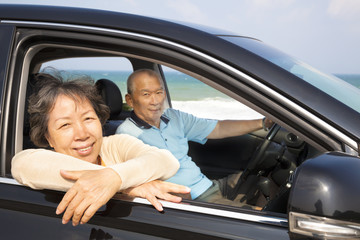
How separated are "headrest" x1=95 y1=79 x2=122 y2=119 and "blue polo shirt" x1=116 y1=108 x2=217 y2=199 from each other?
0.24 metres

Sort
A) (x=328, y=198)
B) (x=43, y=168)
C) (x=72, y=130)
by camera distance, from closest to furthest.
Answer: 1. (x=328, y=198)
2. (x=43, y=168)
3. (x=72, y=130)

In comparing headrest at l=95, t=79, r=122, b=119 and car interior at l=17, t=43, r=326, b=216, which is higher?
headrest at l=95, t=79, r=122, b=119

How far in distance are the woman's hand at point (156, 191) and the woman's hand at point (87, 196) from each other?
74 mm

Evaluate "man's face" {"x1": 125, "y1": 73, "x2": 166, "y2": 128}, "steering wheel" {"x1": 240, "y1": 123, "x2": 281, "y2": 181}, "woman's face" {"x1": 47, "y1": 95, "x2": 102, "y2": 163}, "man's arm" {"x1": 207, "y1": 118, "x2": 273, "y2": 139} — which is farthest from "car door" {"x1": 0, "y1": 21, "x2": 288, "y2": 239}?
"man's arm" {"x1": 207, "y1": 118, "x2": 273, "y2": 139}

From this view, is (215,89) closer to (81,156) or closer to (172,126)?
(81,156)

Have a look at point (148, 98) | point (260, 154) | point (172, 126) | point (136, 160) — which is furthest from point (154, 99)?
point (136, 160)

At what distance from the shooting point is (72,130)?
1.56 metres

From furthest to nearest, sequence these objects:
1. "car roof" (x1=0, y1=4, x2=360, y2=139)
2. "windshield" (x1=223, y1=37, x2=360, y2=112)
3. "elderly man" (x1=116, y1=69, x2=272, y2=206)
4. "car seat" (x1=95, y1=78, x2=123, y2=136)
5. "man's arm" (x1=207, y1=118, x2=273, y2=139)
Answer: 1. "car seat" (x1=95, y1=78, x2=123, y2=136)
2. "man's arm" (x1=207, y1=118, x2=273, y2=139)
3. "elderly man" (x1=116, y1=69, x2=272, y2=206)
4. "windshield" (x1=223, y1=37, x2=360, y2=112)
5. "car roof" (x1=0, y1=4, x2=360, y2=139)

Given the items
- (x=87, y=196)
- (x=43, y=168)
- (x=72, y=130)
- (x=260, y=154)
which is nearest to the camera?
(x=87, y=196)

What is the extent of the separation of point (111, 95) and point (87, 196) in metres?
1.41

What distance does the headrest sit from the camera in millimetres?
2510

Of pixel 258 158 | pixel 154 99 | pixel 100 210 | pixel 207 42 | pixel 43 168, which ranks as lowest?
pixel 100 210

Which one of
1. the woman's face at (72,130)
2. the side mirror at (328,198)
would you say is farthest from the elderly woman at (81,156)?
the side mirror at (328,198)

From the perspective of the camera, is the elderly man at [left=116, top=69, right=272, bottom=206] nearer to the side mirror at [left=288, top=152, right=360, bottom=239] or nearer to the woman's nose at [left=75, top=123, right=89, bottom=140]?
the woman's nose at [left=75, top=123, right=89, bottom=140]
